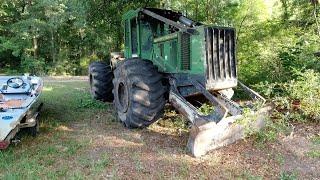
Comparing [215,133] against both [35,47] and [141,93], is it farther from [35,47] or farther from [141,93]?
[35,47]

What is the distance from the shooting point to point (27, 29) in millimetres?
28703

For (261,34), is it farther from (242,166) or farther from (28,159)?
(28,159)

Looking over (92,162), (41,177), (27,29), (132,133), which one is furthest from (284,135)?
(27,29)

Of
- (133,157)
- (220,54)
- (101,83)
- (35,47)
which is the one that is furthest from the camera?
(35,47)

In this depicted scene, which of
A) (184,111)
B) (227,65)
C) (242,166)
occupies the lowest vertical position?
(242,166)

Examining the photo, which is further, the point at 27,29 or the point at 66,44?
the point at 66,44

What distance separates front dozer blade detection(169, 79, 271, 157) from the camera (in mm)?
5652

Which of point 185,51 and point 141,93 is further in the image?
point 185,51

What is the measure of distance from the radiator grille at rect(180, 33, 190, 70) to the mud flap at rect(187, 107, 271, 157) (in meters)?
1.51

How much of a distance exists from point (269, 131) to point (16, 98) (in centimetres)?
461

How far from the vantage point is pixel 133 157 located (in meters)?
5.66

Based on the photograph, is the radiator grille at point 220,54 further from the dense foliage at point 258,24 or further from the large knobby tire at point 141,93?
the dense foliage at point 258,24

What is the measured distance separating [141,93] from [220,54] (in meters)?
1.56

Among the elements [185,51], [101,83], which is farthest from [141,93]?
[101,83]
